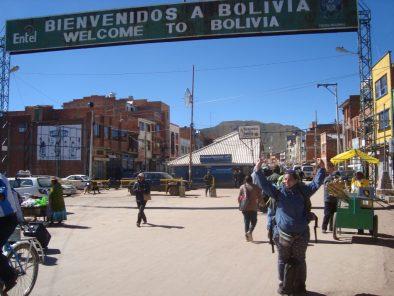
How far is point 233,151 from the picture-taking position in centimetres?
5353

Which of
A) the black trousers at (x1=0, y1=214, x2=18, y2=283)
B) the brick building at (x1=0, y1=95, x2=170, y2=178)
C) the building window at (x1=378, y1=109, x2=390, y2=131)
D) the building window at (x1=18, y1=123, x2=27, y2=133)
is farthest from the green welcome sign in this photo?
the building window at (x1=18, y1=123, x2=27, y2=133)

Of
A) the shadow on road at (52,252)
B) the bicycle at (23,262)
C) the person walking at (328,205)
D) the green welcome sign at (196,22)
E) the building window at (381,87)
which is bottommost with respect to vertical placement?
the shadow on road at (52,252)

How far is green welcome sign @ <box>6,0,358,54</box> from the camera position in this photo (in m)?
15.5

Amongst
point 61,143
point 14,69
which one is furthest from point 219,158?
point 14,69

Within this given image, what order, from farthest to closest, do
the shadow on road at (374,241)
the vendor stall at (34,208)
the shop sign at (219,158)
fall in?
the shop sign at (219,158), the vendor stall at (34,208), the shadow on road at (374,241)

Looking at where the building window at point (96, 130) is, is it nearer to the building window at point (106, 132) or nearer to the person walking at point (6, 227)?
the building window at point (106, 132)

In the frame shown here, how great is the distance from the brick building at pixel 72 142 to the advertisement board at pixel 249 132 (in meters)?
14.8

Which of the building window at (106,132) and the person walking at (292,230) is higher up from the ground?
the building window at (106,132)

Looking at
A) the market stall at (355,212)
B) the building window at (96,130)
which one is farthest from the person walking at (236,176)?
the market stall at (355,212)

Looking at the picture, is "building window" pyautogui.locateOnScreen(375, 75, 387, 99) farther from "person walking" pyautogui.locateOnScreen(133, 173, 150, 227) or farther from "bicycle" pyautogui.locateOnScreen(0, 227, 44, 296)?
"bicycle" pyautogui.locateOnScreen(0, 227, 44, 296)

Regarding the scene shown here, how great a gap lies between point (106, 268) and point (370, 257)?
195 inches

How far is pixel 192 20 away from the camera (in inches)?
632

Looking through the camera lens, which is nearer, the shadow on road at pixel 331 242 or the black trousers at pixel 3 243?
the black trousers at pixel 3 243

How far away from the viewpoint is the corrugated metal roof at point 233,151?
5219 centimetres
